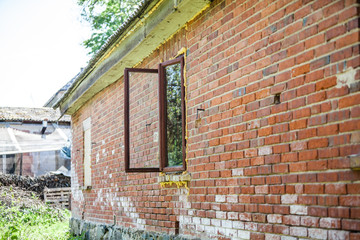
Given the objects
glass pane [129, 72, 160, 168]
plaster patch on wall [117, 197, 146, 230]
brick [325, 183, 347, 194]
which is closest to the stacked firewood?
plaster patch on wall [117, 197, 146, 230]

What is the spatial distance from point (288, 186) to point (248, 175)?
61cm

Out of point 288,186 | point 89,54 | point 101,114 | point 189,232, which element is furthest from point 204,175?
point 89,54

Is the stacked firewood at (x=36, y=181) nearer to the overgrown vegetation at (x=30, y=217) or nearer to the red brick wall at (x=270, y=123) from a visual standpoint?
the overgrown vegetation at (x=30, y=217)

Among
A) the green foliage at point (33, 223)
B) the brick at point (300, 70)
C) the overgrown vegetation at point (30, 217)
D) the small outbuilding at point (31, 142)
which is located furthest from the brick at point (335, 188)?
the small outbuilding at point (31, 142)

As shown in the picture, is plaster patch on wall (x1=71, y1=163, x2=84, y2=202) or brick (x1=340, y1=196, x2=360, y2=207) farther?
plaster patch on wall (x1=71, y1=163, x2=84, y2=202)

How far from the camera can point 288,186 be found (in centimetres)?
379

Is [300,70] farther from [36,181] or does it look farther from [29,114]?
[29,114]

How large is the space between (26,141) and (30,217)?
8.71 meters

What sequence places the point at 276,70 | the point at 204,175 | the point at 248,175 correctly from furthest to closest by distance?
the point at 204,175 < the point at 248,175 < the point at 276,70

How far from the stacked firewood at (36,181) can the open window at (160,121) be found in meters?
13.4

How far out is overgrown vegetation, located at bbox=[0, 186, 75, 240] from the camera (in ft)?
38.3

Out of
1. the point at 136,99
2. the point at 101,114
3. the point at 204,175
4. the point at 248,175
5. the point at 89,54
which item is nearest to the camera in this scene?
the point at 248,175

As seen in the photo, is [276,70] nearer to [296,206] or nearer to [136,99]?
[296,206]

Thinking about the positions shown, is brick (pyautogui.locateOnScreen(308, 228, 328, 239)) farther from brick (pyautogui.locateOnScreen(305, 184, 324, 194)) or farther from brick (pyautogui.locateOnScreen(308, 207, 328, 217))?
brick (pyautogui.locateOnScreen(305, 184, 324, 194))
